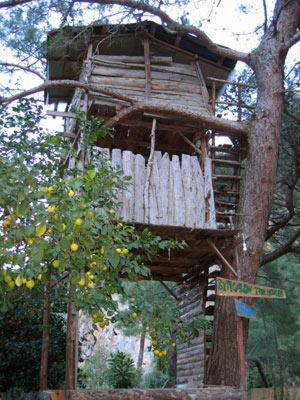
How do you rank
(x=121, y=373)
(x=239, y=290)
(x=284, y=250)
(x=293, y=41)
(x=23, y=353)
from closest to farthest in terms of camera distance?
1. (x=239, y=290)
2. (x=23, y=353)
3. (x=121, y=373)
4. (x=293, y=41)
5. (x=284, y=250)

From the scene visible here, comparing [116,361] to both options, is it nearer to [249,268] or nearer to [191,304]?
[191,304]

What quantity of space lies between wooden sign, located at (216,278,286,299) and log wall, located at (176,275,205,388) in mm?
3597

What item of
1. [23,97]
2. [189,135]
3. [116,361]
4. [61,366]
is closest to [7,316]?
[61,366]

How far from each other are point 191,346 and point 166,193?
12.4 feet

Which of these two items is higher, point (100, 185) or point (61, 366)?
point (100, 185)

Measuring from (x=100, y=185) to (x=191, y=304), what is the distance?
7.03 m

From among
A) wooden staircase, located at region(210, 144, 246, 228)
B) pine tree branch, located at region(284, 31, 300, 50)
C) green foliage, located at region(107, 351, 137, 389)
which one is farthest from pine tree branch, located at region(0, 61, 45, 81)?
green foliage, located at region(107, 351, 137, 389)

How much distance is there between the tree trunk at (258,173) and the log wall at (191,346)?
5.22ft

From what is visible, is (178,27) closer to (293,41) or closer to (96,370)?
(293,41)

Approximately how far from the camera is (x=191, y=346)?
11227mm

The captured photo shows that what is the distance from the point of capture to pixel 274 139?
10039 mm

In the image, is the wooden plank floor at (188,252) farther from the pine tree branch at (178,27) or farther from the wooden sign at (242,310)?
the pine tree branch at (178,27)

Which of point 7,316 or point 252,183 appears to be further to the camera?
point 252,183

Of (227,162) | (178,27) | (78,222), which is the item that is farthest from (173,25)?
(78,222)
